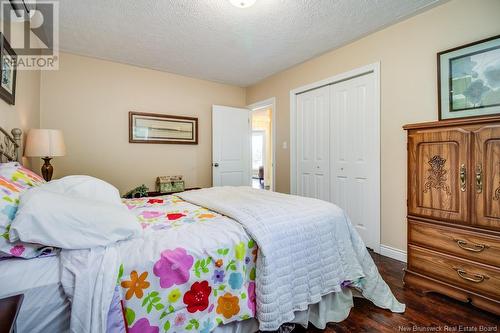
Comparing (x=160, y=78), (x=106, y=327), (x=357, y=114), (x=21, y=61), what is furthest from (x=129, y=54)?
(x=106, y=327)

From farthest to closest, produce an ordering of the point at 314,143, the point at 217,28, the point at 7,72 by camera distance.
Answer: the point at 314,143 → the point at 217,28 → the point at 7,72

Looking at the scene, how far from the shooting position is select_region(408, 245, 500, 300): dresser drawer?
1577 millimetres

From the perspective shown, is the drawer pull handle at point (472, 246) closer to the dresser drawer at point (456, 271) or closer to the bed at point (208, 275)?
the dresser drawer at point (456, 271)

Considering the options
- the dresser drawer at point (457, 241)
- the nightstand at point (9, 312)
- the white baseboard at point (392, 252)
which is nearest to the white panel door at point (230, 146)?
the white baseboard at point (392, 252)

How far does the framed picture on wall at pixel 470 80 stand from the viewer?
184cm

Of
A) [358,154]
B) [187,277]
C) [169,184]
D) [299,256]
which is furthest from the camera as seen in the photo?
[169,184]

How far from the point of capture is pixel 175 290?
109 cm

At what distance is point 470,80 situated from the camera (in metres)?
1.95

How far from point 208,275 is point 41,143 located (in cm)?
226

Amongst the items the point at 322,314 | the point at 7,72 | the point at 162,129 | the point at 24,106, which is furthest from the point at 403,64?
the point at 24,106

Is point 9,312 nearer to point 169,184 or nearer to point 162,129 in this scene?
point 169,184

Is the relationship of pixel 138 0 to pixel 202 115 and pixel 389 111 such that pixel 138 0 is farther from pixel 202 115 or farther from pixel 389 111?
pixel 389 111

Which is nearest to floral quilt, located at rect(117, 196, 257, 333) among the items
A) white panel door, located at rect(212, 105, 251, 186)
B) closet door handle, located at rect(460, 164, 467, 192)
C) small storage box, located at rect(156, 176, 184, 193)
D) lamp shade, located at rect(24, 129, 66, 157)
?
closet door handle, located at rect(460, 164, 467, 192)

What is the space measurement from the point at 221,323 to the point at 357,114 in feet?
8.56
